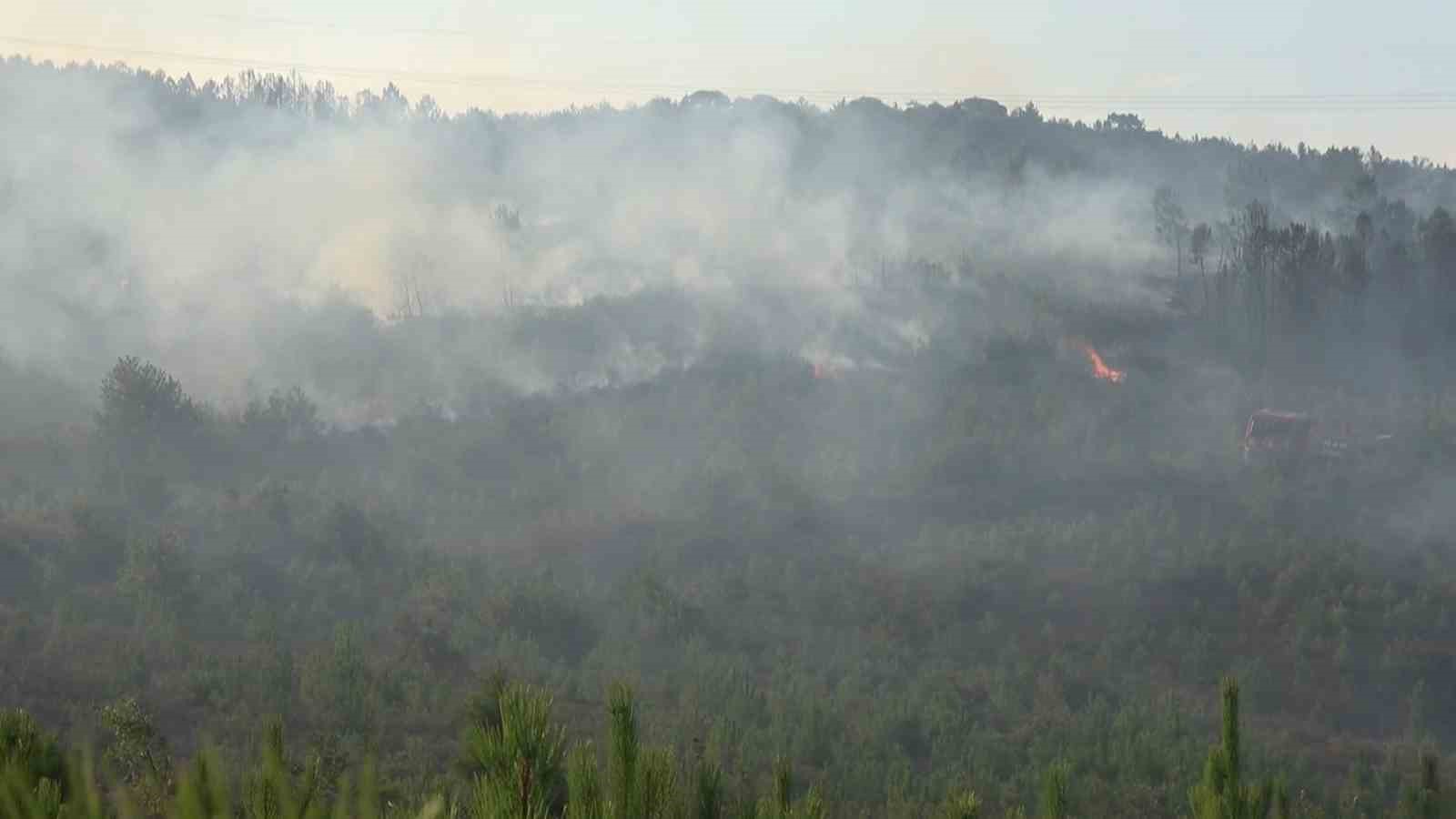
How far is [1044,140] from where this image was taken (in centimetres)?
11362

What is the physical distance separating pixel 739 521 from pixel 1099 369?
27541mm

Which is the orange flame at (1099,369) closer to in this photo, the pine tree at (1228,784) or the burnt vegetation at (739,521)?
the burnt vegetation at (739,521)

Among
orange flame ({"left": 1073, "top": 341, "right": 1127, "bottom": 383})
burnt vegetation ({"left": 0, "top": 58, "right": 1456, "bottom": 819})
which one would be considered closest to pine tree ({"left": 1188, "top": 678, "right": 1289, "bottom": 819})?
burnt vegetation ({"left": 0, "top": 58, "right": 1456, "bottom": 819})

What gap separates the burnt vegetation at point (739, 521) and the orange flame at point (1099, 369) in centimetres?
26

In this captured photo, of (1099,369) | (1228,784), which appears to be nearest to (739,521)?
(1099,369)

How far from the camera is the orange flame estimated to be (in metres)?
64.0

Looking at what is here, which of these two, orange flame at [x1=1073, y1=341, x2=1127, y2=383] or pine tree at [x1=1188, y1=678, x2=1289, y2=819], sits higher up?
pine tree at [x1=1188, y1=678, x2=1289, y2=819]

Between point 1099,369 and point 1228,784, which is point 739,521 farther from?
point 1228,784

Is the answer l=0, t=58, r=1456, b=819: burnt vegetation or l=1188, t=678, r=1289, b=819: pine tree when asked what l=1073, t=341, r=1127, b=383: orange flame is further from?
l=1188, t=678, r=1289, b=819: pine tree

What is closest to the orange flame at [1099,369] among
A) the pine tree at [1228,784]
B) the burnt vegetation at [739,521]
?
the burnt vegetation at [739,521]

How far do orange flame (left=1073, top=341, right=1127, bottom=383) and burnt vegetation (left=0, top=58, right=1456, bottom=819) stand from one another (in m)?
0.26

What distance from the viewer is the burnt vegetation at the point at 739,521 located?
19.7m

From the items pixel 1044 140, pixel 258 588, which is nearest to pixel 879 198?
pixel 1044 140

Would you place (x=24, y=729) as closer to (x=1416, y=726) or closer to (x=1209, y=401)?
(x=1416, y=726)
